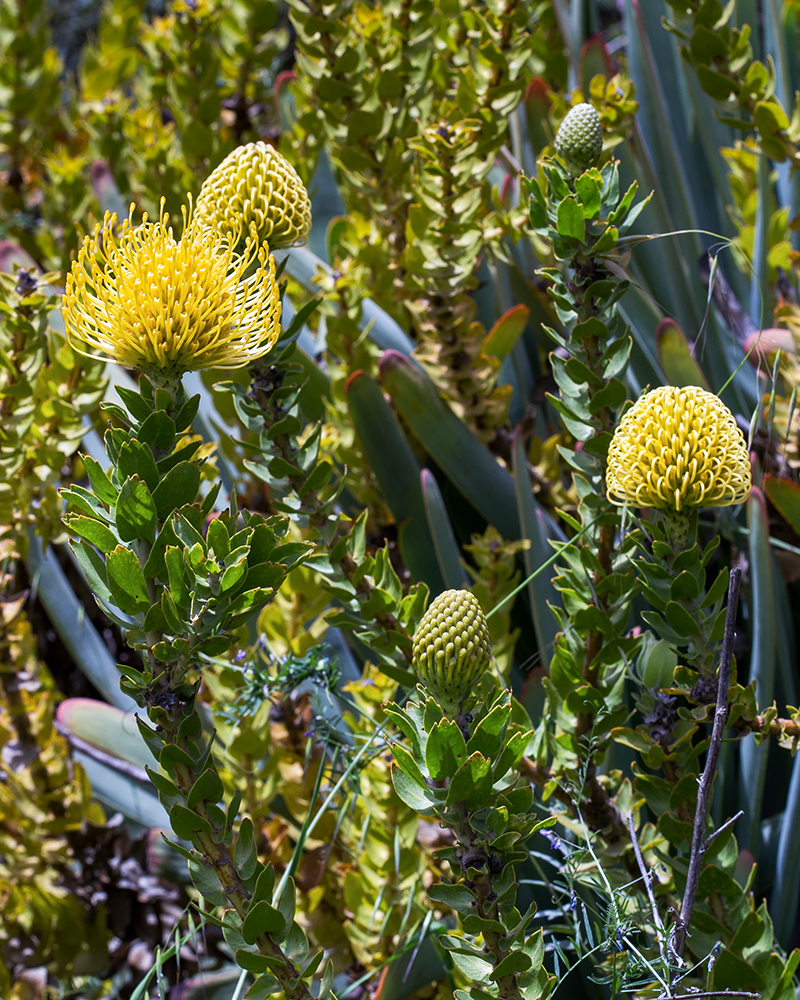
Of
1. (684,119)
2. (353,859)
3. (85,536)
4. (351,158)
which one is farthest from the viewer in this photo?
(684,119)

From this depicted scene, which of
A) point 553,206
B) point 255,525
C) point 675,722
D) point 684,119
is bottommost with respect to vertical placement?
point 675,722

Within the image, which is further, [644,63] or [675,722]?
[644,63]

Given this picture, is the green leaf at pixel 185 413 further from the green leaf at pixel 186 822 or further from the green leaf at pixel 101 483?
the green leaf at pixel 186 822

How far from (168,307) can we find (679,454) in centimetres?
30

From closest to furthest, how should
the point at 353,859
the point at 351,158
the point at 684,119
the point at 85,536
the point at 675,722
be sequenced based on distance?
the point at 85,536 → the point at 675,722 → the point at 353,859 → the point at 351,158 → the point at 684,119

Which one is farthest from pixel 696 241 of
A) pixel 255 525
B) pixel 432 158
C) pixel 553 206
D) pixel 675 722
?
pixel 255 525

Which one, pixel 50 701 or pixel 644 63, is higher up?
pixel 644 63

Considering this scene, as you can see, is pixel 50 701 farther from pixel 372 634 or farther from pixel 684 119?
pixel 684 119

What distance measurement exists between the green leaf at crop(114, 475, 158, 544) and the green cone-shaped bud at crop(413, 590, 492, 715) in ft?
0.51

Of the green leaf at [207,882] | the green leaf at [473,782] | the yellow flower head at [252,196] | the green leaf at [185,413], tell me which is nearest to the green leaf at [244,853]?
the green leaf at [207,882]

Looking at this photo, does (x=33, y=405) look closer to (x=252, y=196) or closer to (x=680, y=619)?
(x=252, y=196)

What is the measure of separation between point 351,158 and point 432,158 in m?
0.12

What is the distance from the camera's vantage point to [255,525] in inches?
19.0

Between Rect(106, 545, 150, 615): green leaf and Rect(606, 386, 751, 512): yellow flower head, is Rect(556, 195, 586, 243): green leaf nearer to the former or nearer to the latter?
Rect(606, 386, 751, 512): yellow flower head
